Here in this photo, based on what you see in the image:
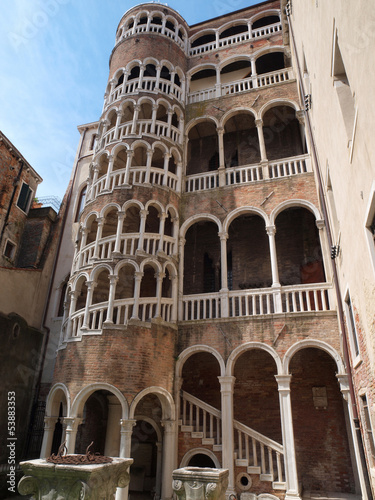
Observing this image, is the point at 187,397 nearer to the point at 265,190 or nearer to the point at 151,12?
the point at 265,190

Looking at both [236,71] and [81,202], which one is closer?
[81,202]

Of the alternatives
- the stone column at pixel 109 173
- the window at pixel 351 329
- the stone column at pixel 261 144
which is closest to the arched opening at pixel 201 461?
the window at pixel 351 329

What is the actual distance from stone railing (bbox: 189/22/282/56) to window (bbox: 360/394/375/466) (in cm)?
1834

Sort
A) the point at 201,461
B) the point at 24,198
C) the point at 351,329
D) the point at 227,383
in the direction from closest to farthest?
the point at 351,329 < the point at 227,383 < the point at 201,461 < the point at 24,198

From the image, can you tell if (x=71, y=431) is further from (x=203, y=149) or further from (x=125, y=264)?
(x=203, y=149)

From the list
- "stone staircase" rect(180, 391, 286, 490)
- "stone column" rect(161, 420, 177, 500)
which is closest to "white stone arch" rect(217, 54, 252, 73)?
"stone staircase" rect(180, 391, 286, 490)

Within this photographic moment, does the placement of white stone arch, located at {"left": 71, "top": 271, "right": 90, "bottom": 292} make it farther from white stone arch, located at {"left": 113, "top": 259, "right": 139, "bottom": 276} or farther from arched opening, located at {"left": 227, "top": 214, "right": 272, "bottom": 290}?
arched opening, located at {"left": 227, "top": 214, "right": 272, "bottom": 290}

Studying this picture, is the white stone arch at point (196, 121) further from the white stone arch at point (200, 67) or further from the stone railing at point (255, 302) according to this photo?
the stone railing at point (255, 302)

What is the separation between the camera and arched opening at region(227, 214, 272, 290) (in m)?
15.5

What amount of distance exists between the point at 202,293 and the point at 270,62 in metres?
13.9

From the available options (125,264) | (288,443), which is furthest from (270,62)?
(288,443)

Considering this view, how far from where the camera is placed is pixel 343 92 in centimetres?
709

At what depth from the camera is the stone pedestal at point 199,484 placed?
22.0ft

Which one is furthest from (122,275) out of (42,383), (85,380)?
(42,383)
